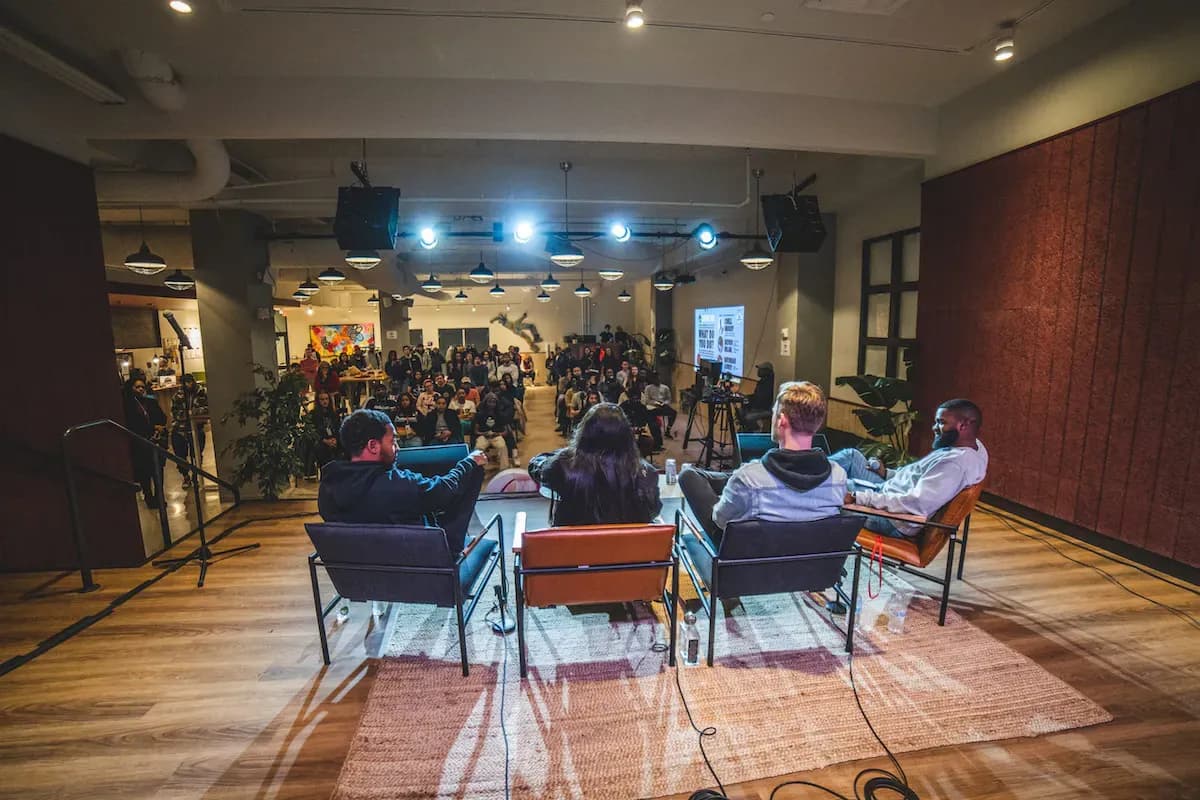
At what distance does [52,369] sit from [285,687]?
2.94 meters

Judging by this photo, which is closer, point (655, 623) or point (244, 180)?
point (655, 623)

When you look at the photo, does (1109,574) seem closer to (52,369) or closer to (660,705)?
(660,705)

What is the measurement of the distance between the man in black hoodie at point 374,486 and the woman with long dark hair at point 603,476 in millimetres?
552

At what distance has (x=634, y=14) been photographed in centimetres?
296

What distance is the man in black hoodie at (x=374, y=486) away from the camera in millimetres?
2326

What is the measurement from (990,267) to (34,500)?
24.9ft

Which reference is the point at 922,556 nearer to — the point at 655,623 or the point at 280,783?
the point at 655,623

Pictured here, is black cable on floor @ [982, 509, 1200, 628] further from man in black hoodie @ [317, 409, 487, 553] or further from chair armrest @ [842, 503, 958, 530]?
man in black hoodie @ [317, 409, 487, 553]

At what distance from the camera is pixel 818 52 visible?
3648 mm

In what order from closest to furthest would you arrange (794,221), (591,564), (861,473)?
(591,564) → (861,473) → (794,221)

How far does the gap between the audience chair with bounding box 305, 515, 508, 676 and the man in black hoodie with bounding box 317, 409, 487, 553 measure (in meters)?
0.13

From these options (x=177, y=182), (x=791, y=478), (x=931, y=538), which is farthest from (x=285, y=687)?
(x=177, y=182)

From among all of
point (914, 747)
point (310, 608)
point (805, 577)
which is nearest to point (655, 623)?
point (805, 577)

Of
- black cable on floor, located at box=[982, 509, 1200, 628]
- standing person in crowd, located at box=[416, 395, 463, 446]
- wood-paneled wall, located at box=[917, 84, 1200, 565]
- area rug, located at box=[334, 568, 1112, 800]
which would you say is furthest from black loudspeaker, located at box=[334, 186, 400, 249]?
black cable on floor, located at box=[982, 509, 1200, 628]
